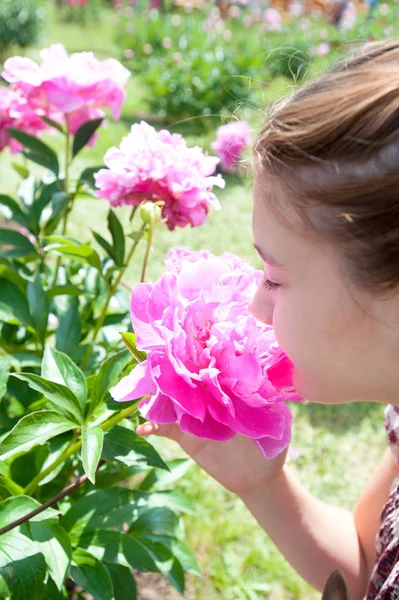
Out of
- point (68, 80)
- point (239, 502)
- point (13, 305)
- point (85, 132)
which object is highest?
point (68, 80)

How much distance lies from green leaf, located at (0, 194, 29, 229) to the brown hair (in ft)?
2.95

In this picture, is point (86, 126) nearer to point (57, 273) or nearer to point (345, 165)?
point (57, 273)

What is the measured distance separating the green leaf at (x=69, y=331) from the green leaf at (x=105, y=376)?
36 centimetres

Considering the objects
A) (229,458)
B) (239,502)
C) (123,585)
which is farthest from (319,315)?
(239,502)

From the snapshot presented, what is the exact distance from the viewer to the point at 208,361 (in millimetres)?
792

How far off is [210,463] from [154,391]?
0.31 m

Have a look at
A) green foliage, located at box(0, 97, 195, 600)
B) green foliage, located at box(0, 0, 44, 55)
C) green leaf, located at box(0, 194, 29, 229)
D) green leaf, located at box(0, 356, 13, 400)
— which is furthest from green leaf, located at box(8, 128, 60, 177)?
green foliage, located at box(0, 0, 44, 55)

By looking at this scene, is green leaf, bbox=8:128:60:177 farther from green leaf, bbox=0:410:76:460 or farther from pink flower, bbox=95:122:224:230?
green leaf, bbox=0:410:76:460

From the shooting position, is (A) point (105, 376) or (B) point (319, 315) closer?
(B) point (319, 315)

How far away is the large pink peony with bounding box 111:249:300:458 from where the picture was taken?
30.0 inches

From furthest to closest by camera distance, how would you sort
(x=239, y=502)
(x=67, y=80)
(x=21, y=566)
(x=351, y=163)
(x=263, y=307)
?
(x=239, y=502) < (x=67, y=80) < (x=21, y=566) < (x=263, y=307) < (x=351, y=163)

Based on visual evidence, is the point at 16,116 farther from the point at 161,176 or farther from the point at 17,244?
the point at 161,176

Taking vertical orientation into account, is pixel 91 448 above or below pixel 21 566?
above

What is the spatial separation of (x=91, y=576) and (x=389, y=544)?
1.50 ft
